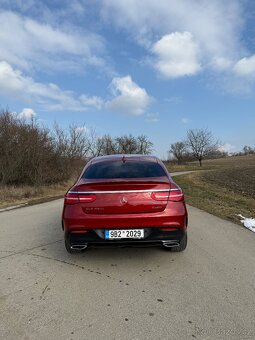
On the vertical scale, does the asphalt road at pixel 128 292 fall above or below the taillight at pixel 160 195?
below

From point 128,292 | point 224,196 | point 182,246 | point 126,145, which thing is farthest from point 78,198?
point 126,145

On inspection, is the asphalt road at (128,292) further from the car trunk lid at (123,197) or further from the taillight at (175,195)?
the taillight at (175,195)

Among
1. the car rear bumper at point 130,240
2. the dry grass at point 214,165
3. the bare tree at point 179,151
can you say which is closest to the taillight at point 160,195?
the car rear bumper at point 130,240

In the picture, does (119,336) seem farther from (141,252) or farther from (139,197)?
(141,252)

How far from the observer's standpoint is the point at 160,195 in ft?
15.4

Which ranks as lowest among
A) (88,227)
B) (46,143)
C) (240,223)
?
(240,223)

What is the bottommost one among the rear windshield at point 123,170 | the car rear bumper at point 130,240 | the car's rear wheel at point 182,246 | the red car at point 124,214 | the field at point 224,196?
the field at point 224,196

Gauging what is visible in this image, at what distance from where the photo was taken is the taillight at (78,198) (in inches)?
184

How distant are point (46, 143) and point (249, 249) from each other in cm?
2353

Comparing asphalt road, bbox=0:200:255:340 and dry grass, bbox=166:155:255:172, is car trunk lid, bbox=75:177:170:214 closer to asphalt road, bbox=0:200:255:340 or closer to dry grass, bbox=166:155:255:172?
asphalt road, bbox=0:200:255:340

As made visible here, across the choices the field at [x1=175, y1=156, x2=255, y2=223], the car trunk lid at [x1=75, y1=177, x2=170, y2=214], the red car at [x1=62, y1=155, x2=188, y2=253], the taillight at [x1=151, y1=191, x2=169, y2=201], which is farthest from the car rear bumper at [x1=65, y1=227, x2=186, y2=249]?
the field at [x1=175, y1=156, x2=255, y2=223]

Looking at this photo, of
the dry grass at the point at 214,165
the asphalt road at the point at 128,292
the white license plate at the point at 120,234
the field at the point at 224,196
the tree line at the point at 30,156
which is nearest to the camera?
the asphalt road at the point at 128,292

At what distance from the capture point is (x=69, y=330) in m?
3.08

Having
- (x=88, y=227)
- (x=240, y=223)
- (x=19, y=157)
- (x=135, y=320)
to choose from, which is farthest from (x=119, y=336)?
(x=19, y=157)
